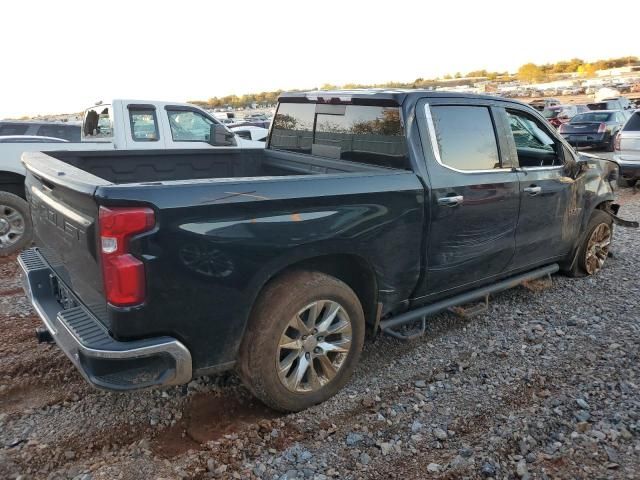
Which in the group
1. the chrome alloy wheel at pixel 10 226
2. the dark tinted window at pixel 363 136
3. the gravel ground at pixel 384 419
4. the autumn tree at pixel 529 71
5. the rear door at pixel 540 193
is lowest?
the gravel ground at pixel 384 419

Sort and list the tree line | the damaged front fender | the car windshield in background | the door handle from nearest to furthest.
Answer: the door handle
the damaged front fender
the car windshield in background
the tree line

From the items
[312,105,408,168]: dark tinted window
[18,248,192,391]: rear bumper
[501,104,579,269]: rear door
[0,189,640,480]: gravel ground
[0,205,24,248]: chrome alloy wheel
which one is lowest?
[0,189,640,480]: gravel ground

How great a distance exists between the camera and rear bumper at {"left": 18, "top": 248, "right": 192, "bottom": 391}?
2.53 metres

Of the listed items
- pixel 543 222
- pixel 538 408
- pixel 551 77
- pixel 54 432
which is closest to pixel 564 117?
pixel 543 222

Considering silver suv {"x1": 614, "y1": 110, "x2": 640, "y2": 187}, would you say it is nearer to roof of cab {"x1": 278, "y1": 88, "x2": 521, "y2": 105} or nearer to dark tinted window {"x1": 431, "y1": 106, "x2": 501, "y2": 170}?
roof of cab {"x1": 278, "y1": 88, "x2": 521, "y2": 105}

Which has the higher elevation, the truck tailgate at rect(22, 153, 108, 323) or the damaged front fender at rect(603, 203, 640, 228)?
the truck tailgate at rect(22, 153, 108, 323)

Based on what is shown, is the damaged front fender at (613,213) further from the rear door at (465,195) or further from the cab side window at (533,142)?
the rear door at (465,195)

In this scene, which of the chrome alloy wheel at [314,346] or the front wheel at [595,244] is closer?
the chrome alloy wheel at [314,346]

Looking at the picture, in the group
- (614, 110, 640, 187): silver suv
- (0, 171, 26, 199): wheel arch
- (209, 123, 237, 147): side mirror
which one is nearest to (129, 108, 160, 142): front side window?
(209, 123, 237, 147): side mirror

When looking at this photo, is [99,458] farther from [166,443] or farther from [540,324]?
[540,324]

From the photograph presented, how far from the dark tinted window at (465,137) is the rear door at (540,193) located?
0.26m

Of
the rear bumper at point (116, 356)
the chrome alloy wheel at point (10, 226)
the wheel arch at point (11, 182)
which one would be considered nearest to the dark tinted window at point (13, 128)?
the wheel arch at point (11, 182)

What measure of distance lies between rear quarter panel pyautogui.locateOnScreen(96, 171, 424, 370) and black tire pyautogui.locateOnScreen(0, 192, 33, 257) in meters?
4.85

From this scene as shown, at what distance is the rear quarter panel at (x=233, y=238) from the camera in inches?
99.6
